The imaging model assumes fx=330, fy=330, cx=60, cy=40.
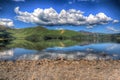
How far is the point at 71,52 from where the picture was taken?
353 inches

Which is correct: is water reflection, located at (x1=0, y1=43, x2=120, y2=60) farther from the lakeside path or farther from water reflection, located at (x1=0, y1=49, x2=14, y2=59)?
the lakeside path

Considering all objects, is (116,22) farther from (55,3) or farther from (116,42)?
(55,3)

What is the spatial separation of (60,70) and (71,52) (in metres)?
1.11

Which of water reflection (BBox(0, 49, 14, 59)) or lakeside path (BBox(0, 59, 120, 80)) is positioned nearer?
lakeside path (BBox(0, 59, 120, 80))

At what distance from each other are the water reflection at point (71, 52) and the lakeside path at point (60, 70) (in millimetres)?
233

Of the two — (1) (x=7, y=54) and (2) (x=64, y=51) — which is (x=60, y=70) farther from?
(1) (x=7, y=54)

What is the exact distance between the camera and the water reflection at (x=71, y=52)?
8883mm

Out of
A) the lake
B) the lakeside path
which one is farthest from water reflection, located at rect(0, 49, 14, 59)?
the lakeside path

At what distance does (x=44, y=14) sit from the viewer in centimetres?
886

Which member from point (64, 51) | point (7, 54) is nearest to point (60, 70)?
point (64, 51)

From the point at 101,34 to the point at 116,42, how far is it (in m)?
0.50

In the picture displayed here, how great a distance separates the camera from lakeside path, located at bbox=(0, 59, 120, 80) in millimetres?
7547

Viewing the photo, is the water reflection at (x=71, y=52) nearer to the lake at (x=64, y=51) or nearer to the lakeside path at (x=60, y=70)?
the lake at (x=64, y=51)

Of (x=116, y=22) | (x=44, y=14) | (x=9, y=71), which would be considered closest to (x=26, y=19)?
(x=44, y=14)
